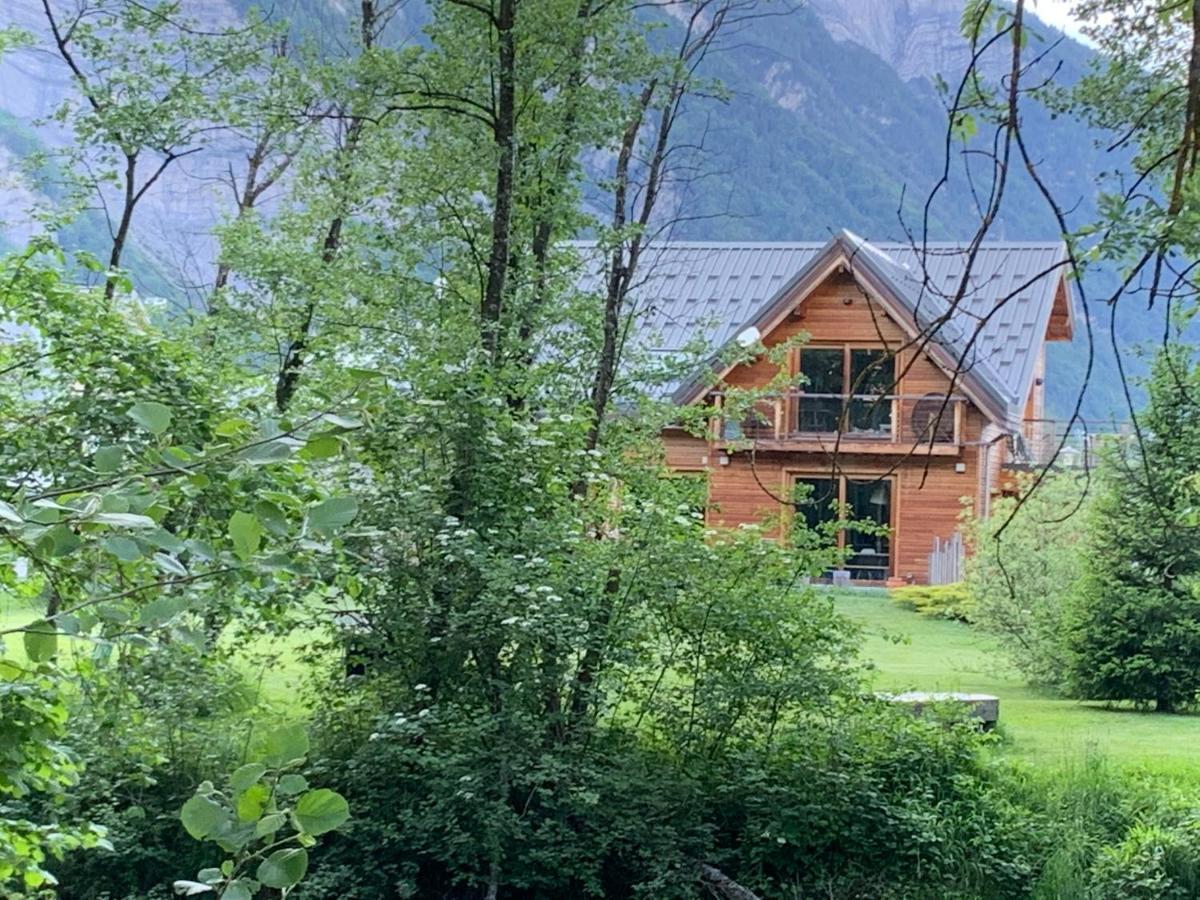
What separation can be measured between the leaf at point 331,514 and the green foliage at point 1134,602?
8.77 metres

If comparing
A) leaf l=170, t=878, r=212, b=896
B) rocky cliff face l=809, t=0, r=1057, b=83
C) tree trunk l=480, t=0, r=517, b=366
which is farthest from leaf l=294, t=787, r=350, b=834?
rocky cliff face l=809, t=0, r=1057, b=83

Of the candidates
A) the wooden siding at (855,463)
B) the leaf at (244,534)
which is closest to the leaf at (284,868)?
the leaf at (244,534)

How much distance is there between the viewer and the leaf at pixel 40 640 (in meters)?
1.33

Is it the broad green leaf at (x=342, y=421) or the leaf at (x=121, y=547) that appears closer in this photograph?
the leaf at (x=121, y=547)

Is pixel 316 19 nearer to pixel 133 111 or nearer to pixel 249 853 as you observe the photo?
pixel 133 111

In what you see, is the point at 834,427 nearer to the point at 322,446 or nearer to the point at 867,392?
the point at 867,392

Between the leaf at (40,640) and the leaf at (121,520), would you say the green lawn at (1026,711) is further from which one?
the leaf at (121,520)

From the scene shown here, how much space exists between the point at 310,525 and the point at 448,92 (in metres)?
6.58

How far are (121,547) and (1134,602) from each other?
9.37 meters

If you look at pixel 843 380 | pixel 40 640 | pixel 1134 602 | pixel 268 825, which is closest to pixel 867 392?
pixel 843 380

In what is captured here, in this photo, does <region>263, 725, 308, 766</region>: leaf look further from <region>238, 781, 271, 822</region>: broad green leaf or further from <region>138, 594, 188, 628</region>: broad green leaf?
<region>138, 594, 188, 628</region>: broad green leaf

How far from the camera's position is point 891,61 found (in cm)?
3158

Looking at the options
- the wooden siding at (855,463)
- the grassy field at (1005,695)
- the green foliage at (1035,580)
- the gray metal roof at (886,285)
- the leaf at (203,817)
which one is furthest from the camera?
the wooden siding at (855,463)

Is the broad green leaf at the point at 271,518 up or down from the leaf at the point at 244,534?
up
